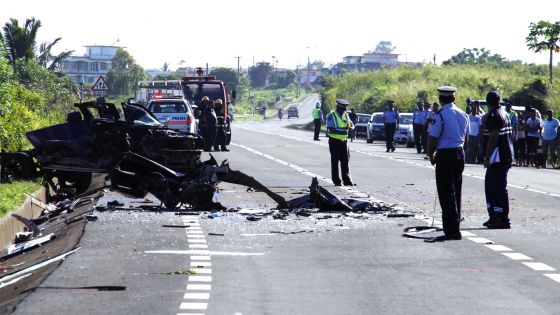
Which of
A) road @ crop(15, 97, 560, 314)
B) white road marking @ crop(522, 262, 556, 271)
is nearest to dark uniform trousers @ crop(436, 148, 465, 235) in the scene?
road @ crop(15, 97, 560, 314)

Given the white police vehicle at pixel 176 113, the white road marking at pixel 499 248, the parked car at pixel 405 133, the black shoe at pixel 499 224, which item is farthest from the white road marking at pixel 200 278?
the parked car at pixel 405 133

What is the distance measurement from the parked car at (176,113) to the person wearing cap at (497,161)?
910 inches

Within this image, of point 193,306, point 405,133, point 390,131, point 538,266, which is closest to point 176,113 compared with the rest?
point 390,131

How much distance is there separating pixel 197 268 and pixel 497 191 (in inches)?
226

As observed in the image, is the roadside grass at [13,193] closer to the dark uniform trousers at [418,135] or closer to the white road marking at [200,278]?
the white road marking at [200,278]

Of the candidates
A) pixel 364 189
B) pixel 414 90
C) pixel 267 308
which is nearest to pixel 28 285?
pixel 267 308

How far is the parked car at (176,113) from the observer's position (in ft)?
128

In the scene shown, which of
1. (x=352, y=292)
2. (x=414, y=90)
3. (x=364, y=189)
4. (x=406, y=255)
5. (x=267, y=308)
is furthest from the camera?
(x=414, y=90)

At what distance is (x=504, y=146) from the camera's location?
16359mm

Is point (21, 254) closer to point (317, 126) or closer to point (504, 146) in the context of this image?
point (504, 146)

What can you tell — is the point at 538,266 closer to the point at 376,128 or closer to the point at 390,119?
the point at 390,119

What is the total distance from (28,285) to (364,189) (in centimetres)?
1356

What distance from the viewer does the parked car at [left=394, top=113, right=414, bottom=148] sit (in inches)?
2141

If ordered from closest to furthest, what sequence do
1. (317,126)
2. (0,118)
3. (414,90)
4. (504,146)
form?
(504,146) → (0,118) → (317,126) → (414,90)
